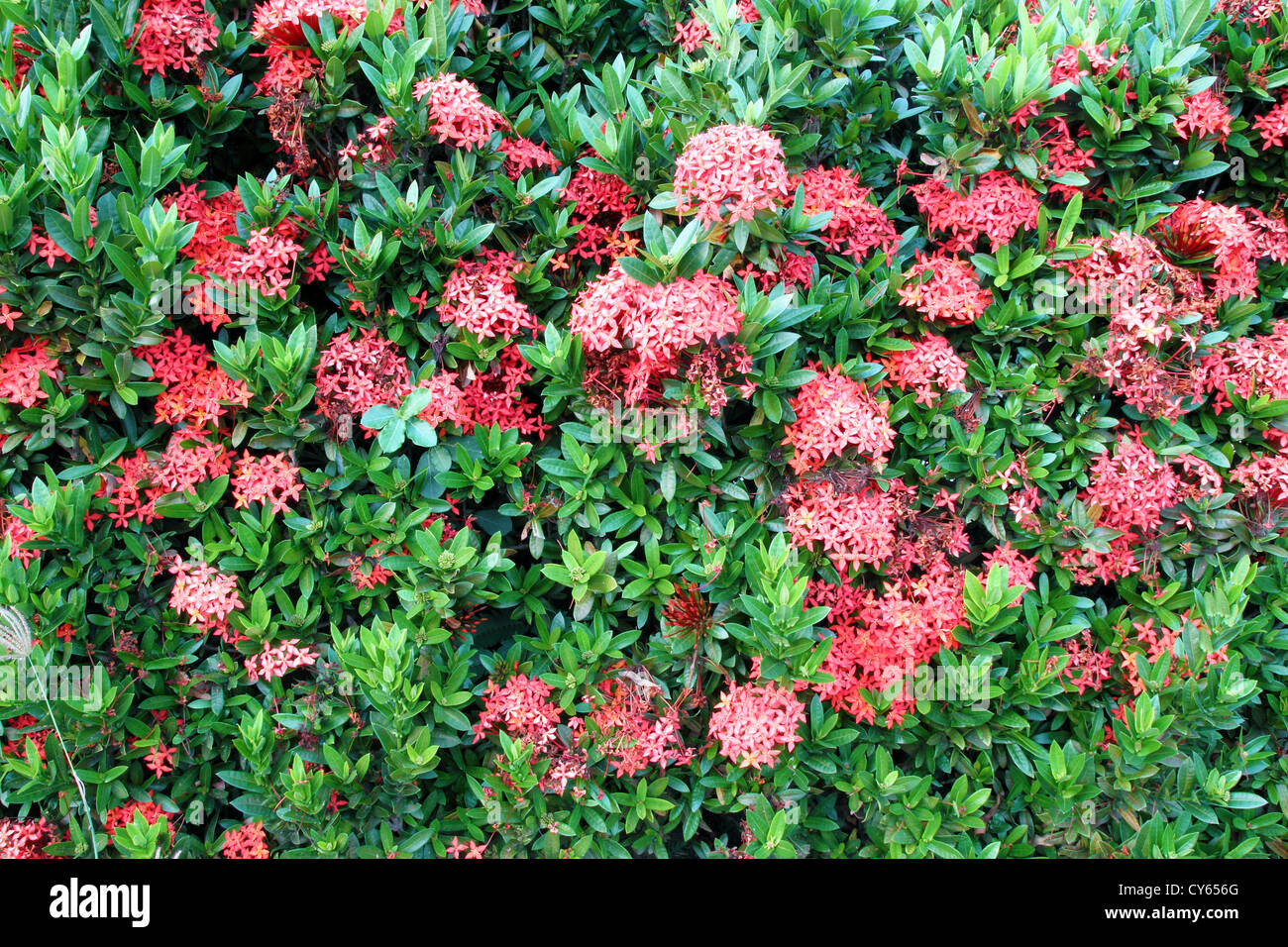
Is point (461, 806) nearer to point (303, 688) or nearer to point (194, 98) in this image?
point (303, 688)

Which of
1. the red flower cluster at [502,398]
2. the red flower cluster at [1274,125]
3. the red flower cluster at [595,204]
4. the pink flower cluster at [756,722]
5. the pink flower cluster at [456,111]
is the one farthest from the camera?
the red flower cluster at [1274,125]

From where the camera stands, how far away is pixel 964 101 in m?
2.84

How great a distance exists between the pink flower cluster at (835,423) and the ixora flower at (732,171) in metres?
0.59

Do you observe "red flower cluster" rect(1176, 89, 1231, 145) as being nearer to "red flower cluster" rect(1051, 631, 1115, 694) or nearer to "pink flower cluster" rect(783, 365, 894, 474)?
"pink flower cluster" rect(783, 365, 894, 474)

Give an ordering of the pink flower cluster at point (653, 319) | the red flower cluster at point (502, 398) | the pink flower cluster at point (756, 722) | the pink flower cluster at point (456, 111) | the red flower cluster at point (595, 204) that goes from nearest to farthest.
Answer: the pink flower cluster at point (653, 319)
the pink flower cluster at point (756, 722)
the pink flower cluster at point (456, 111)
the red flower cluster at point (502, 398)
the red flower cluster at point (595, 204)

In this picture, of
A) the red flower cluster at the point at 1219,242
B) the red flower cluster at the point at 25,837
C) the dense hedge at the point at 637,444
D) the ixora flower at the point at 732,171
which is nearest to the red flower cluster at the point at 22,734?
the dense hedge at the point at 637,444

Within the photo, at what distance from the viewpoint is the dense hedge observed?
263 cm

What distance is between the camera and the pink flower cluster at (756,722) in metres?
2.57

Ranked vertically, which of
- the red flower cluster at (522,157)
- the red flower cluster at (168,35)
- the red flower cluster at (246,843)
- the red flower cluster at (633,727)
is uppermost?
the red flower cluster at (168,35)

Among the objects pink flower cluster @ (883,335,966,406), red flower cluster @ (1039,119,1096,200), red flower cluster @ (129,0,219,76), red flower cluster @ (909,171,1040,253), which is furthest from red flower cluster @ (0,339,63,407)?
red flower cluster @ (1039,119,1096,200)

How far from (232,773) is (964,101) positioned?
3.20 m

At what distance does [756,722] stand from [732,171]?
1619 millimetres

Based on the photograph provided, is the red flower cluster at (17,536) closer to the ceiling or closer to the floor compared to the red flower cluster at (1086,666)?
closer to the ceiling

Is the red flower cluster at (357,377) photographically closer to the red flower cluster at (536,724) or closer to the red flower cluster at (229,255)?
the red flower cluster at (229,255)
